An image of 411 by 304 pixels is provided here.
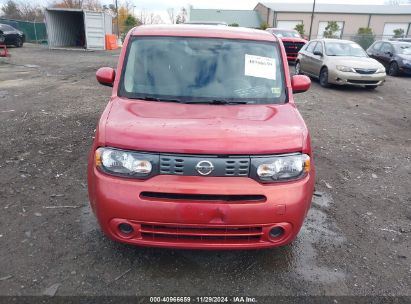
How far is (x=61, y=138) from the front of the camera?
611 cm

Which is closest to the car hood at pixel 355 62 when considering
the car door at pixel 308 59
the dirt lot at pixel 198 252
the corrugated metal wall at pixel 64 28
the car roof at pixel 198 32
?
the car door at pixel 308 59

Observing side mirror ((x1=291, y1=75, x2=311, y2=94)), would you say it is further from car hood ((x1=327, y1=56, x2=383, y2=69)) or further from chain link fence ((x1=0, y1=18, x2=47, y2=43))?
chain link fence ((x1=0, y1=18, x2=47, y2=43))

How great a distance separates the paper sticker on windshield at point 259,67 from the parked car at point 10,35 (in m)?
24.2

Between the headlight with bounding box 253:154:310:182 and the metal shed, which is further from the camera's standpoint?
the metal shed

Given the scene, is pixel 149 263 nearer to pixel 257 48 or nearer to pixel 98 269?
pixel 98 269

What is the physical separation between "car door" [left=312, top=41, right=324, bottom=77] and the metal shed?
56.9 ft

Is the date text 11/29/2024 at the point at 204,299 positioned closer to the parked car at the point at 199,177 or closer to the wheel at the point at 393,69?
the parked car at the point at 199,177

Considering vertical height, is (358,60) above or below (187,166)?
below

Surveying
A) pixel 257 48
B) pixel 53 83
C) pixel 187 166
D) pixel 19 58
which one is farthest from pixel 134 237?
pixel 19 58

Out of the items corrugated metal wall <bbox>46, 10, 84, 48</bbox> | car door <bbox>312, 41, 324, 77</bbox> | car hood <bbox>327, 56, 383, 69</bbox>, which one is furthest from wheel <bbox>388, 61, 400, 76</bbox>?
corrugated metal wall <bbox>46, 10, 84, 48</bbox>

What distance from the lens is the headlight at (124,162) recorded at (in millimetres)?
2574

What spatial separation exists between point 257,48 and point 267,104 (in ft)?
2.34

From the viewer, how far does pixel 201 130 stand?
8.77 ft

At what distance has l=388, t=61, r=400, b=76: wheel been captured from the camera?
1554cm
